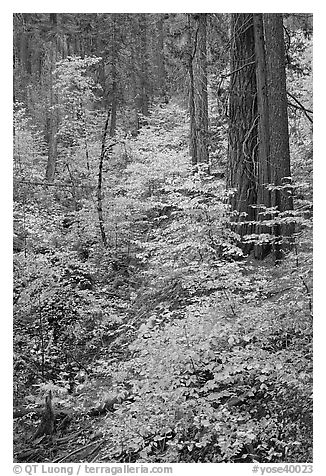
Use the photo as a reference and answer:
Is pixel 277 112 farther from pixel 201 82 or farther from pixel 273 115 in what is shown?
pixel 201 82

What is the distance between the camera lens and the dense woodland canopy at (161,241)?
3.90m

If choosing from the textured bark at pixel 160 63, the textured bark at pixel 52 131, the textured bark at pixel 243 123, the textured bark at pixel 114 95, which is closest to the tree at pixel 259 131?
the textured bark at pixel 243 123

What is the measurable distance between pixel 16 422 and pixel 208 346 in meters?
1.84

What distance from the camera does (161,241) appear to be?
525cm

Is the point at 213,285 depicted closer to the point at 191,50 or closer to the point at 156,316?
the point at 156,316

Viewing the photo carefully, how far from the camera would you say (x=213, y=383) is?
387 centimetres

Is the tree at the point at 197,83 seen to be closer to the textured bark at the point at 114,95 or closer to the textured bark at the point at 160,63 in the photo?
the textured bark at the point at 160,63

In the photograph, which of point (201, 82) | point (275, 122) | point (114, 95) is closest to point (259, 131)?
point (275, 122)

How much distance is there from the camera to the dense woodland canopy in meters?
3.90

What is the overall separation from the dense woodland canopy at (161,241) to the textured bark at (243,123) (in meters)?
0.02

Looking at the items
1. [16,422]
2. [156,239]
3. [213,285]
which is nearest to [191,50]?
[156,239]

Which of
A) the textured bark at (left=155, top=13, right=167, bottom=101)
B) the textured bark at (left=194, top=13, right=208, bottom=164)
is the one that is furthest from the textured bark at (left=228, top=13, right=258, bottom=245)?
the textured bark at (left=194, top=13, right=208, bottom=164)

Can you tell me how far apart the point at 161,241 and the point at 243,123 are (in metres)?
1.65

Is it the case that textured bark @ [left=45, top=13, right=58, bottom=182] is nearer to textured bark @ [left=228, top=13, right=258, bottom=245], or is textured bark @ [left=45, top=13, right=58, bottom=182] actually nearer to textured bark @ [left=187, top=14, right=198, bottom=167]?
textured bark @ [left=187, top=14, right=198, bottom=167]
